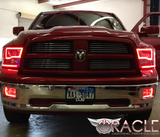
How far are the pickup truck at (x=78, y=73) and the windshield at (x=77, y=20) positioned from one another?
115 centimetres

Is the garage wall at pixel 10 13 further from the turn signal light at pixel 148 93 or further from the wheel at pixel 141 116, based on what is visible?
the turn signal light at pixel 148 93

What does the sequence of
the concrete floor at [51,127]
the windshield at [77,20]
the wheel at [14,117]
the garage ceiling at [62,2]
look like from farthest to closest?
the garage ceiling at [62,2]
the windshield at [77,20]
the wheel at [14,117]
the concrete floor at [51,127]

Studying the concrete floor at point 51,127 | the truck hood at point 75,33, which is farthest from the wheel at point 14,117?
the truck hood at point 75,33

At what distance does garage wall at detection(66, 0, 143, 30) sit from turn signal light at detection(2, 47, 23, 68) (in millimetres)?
13295

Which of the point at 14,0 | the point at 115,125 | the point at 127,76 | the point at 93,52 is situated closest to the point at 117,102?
the point at 127,76

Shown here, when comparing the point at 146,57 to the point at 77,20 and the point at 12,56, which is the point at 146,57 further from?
the point at 77,20

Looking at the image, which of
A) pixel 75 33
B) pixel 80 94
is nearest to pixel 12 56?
pixel 75 33

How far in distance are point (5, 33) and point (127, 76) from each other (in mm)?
12729

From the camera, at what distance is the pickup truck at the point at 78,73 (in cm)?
193

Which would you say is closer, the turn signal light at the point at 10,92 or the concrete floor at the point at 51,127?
the turn signal light at the point at 10,92

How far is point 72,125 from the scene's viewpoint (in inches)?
103

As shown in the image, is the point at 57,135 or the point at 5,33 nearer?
the point at 57,135

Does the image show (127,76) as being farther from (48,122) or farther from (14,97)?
(48,122)

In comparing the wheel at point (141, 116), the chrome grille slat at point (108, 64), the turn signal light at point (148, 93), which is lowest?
the wheel at point (141, 116)
